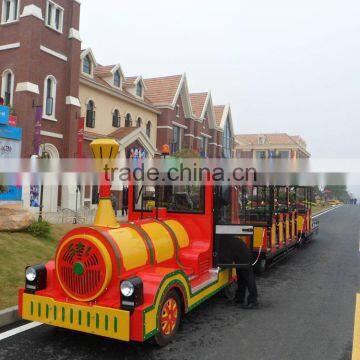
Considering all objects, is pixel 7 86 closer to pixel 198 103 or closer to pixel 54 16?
pixel 54 16

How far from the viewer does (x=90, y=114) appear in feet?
79.7

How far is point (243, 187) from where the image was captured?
7363mm

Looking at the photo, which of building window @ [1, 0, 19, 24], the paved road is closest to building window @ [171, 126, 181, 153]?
building window @ [1, 0, 19, 24]

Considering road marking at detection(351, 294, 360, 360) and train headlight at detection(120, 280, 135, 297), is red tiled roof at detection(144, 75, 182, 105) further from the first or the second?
train headlight at detection(120, 280, 135, 297)

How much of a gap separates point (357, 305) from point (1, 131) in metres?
15.1

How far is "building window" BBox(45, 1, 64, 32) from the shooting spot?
20.1 metres

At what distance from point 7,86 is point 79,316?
17944 mm

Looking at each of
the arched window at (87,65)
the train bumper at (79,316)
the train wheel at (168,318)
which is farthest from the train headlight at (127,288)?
the arched window at (87,65)

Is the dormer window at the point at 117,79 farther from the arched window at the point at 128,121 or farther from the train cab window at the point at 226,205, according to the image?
the train cab window at the point at 226,205

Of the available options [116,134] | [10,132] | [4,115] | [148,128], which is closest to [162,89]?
[148,128]

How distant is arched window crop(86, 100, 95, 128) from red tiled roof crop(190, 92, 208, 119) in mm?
15231

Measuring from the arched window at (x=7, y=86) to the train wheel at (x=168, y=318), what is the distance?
57.0ft

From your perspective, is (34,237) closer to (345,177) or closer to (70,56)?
(345,177)

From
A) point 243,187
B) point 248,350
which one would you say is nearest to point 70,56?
point 243,187
